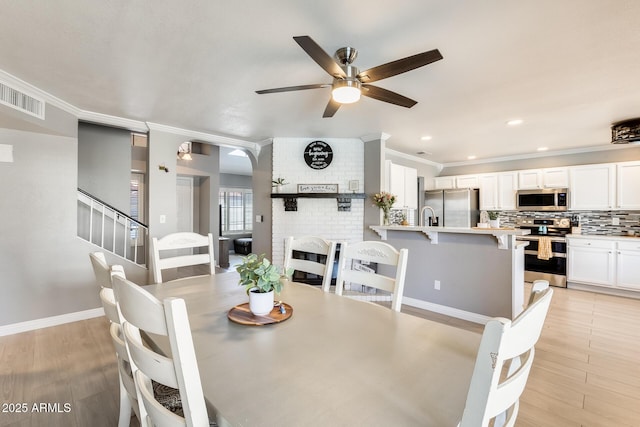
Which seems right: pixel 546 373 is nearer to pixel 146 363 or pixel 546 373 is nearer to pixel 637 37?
pixel 637 37

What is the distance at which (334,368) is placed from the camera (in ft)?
2.99

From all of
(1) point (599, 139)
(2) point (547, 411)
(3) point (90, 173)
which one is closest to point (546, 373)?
(2) point (547, 411)

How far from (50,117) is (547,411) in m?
4.93

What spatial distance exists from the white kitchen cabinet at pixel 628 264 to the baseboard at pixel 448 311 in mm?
2593

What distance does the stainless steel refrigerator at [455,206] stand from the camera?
5688mm

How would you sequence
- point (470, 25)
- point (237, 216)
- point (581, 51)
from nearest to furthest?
point (470, 25) < point (581, 51) < point (237, 216)

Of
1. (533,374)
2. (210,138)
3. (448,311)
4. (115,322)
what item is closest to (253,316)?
(115,322)

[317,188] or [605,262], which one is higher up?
[317,188]

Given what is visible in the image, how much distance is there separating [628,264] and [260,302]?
18.3ft

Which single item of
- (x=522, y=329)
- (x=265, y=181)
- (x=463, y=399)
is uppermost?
(x=265, y=181)

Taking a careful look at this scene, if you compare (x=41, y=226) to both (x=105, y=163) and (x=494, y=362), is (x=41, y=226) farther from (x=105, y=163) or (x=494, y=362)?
(x=494, y=362)

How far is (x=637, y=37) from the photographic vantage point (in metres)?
1.84

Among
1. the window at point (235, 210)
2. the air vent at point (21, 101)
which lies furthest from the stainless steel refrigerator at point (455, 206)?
the air vent at point (21, 101)

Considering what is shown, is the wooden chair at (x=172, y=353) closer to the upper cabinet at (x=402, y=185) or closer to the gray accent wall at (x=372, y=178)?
the gray accent wall at (x=372, y=178)
